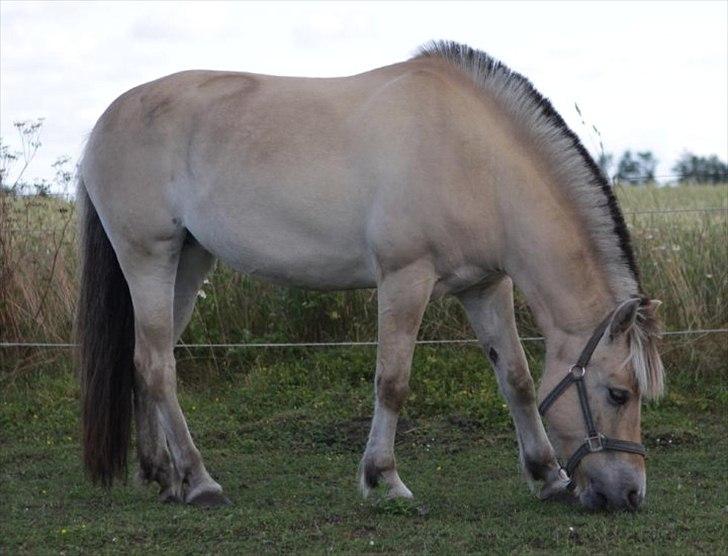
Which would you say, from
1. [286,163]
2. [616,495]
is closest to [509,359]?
[616,495]

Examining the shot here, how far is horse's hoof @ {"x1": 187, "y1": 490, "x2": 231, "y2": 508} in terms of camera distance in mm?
5215

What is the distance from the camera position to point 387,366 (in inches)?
201

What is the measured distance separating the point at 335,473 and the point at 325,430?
787mm

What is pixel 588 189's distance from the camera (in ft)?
16.1

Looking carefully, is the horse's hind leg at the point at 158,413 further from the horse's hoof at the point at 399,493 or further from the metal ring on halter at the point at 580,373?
the metal ring on halter at the point at 580,373

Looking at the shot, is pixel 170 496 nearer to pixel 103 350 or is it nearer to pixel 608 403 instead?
pixel 103 350

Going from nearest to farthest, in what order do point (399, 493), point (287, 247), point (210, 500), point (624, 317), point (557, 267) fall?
point (624, 317)
point (557, 267)
point (399, 493)
point (210, 500)
point (287, 247)

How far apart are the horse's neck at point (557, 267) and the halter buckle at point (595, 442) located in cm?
44

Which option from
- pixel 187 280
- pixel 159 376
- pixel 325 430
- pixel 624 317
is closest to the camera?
pixel 624 317

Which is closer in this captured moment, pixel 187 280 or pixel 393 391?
pixel 393 391

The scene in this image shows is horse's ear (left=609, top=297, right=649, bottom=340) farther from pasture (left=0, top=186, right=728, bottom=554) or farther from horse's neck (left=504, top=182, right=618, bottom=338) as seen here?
pasture (left=0, top=186, right=728, bottom=554)

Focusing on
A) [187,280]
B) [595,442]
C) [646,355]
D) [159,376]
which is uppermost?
[187,280]

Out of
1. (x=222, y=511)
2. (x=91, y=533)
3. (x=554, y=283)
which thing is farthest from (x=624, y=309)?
(x=91, y=533)

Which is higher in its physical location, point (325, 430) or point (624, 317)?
point (624, 317)
